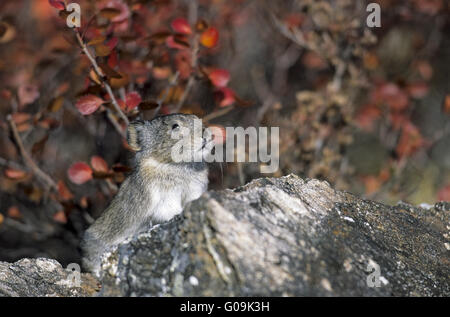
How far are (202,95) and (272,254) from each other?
272 cm

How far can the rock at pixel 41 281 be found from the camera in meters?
3.15

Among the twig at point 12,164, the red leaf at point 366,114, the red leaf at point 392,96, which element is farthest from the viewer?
the red leaf at point 366,114

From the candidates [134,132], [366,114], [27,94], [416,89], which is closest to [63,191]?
[27,94]

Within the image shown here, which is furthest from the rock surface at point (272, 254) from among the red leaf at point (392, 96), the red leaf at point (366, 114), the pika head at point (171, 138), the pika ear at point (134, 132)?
the red leaf at point (366, 114)

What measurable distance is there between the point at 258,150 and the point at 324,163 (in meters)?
0.74

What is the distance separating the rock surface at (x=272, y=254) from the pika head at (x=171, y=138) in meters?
0.50

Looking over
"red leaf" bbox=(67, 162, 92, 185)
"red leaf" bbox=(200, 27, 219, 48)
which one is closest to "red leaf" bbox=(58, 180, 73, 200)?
"red leaf" bbox=(67, 162, 92, 185)

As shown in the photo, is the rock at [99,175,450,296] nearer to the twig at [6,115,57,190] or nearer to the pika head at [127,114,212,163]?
the pika head at [127,114,212,163]

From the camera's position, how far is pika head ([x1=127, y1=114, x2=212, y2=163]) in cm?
342

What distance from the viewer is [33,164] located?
4.68m

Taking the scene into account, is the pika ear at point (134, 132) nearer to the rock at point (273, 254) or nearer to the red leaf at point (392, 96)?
the rock at point (273, 254)

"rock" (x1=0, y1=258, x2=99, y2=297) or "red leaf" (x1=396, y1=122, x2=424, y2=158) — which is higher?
"red leaf" (x1=396, y1=122, x2=424, y2=158)

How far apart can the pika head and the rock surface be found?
0.50 meters

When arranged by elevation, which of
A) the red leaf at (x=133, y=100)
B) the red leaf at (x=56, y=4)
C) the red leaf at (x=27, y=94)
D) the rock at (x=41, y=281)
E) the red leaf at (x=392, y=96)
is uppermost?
the red leaf at (x=56, y=4)
